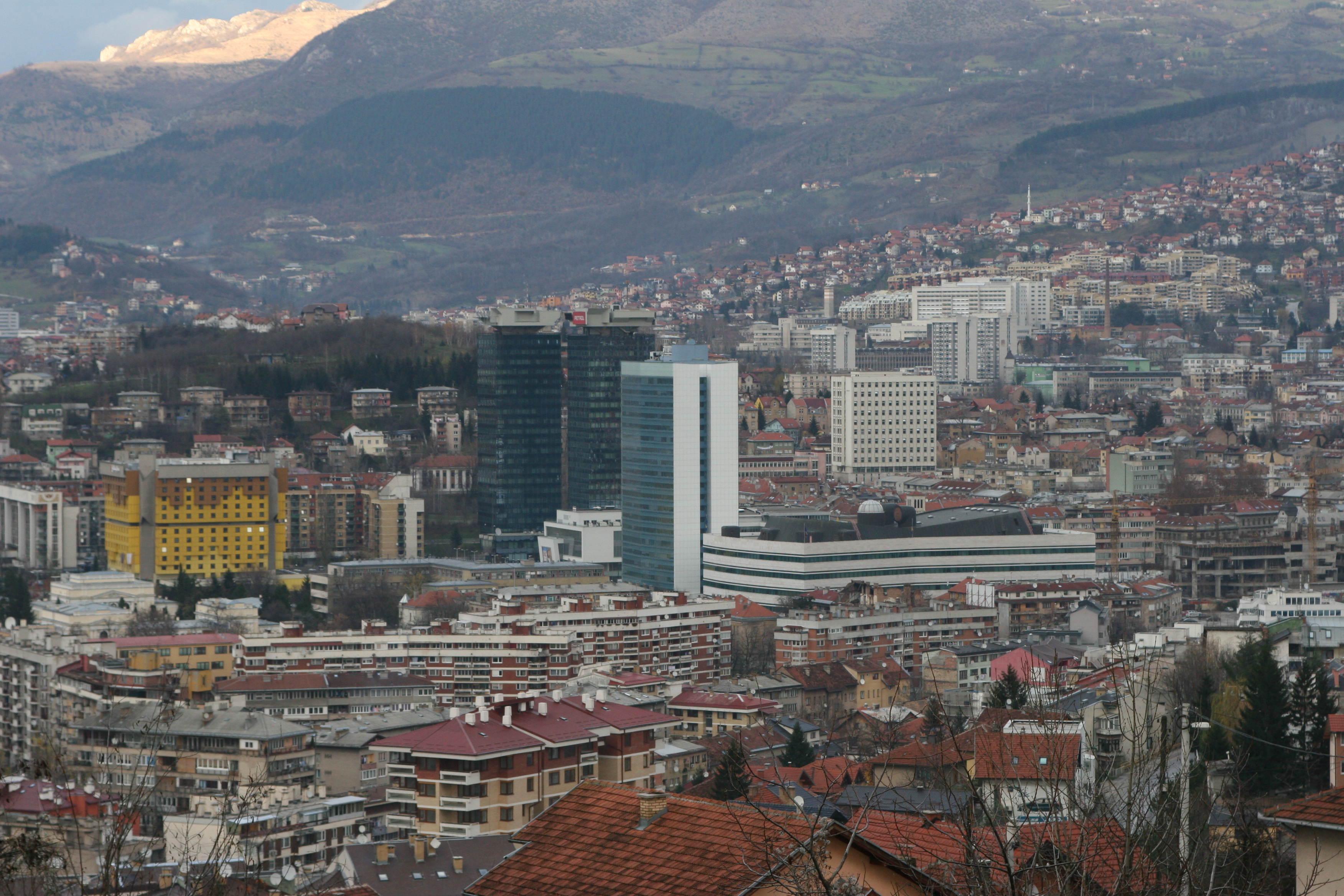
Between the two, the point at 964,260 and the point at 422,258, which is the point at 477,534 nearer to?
the point at 964,260

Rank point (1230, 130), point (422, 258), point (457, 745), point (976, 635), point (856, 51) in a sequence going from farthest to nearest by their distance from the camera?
point (856, 51) → point (422, 258) → point (1230, 130) → point (976, 635) → point (457, 745)

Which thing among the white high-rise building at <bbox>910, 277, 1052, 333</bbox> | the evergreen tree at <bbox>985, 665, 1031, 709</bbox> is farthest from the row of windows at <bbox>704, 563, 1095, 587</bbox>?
the white high-rise building at <bbox>910, 277, 1052, 333</bbox>

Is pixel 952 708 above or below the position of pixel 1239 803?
below

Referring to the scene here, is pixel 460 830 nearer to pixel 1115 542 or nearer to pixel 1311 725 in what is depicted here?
pixel 1311 725

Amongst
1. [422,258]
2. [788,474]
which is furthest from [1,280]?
[788,474]

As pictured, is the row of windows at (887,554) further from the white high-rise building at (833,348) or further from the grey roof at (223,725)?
the white high-rise building at (833,348)

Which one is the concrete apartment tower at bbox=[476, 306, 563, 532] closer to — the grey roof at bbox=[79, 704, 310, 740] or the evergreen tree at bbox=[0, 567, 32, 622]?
the evergreen tree at bbox=[0, 567, 32, 622]

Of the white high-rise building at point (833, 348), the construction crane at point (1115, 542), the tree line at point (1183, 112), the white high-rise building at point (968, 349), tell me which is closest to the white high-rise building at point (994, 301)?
the white high-rise building at point (968, 349)
